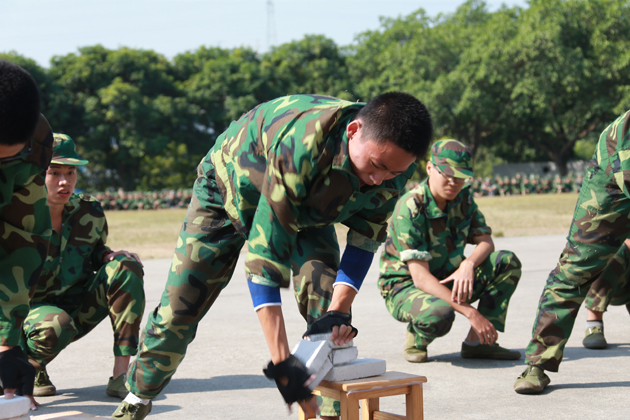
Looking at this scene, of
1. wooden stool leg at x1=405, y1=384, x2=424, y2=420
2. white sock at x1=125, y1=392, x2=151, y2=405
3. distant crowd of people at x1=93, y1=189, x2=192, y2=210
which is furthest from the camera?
distant crowd of people at x1=93, y1=189, x2=192, y2=210

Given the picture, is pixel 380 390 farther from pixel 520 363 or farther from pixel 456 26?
pixel 456 26

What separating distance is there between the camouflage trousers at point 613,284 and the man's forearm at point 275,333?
3.50 m

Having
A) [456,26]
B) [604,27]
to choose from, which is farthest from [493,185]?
[456,26]

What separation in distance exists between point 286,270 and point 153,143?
130 feet

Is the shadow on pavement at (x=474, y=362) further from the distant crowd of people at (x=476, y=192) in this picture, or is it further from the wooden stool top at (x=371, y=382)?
the distant crowd of people at (x=476, y=192)

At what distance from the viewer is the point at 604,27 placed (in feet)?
126

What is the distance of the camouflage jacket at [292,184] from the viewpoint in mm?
2512

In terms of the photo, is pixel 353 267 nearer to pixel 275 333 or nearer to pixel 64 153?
pixel 275 333

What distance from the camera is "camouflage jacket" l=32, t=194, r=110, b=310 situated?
169 inches

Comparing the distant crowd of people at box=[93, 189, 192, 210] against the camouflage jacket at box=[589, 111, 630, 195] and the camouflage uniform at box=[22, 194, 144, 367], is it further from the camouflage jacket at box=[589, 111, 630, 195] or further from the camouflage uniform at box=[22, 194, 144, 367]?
the camouflage jacket at box=[589, 111, 630, 195]

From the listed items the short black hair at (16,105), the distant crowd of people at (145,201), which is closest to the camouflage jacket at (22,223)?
the short black hair at (16,105)

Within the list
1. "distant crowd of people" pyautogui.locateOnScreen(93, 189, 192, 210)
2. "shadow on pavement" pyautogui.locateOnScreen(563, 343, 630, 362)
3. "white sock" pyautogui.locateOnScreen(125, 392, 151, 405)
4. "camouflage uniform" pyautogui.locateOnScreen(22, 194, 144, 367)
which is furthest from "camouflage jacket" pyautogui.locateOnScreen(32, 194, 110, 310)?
"distant crowd of people" pyautogui.locateOnScreen(93, 189, 192, 210)

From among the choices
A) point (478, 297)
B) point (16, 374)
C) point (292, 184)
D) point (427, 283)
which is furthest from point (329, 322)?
point (478, 297)

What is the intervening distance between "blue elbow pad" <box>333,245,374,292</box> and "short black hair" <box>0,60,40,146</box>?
4.45 feet
